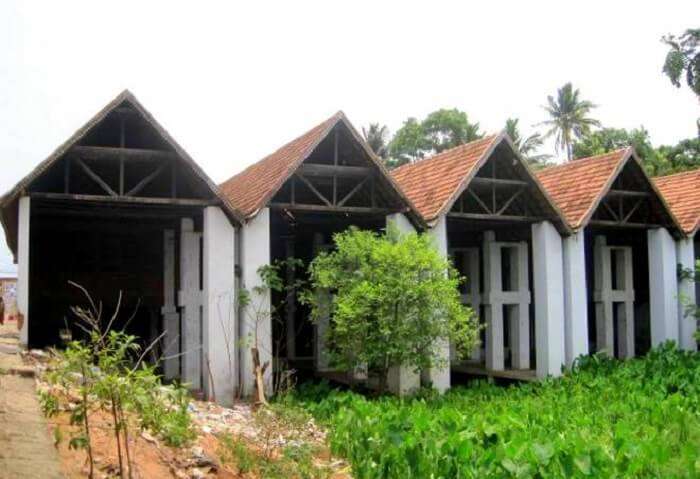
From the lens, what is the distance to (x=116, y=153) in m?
13.0

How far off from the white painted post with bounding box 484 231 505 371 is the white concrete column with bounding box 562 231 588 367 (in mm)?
1807

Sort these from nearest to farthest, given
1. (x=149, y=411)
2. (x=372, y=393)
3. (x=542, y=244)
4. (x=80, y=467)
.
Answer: (x=149, y=411)
(x=80, y=467)
(x=372, y=393)
(x=542, y=244)

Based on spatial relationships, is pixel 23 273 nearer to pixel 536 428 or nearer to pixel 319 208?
pixel 319 208

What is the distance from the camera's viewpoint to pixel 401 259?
520 inches

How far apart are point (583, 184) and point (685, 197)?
365 centimetres

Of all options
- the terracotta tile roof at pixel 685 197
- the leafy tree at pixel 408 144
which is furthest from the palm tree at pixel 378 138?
the terracotta tile roof at pixel 685 197

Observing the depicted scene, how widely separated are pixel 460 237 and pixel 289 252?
4.43m

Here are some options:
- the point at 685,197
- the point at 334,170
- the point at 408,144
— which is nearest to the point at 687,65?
the point at 685,197

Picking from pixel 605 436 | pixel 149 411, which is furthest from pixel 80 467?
pixel 605 436

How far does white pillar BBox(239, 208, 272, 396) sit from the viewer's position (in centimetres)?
1386

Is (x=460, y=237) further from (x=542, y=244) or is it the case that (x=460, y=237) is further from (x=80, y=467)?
(x=80, y=467)

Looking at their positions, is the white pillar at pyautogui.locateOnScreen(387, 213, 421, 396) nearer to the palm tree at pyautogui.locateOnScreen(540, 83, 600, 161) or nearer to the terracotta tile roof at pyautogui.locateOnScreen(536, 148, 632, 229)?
the terracotta tile roof at pyautogui.locateOnScreen(536, 148, 632, 229)

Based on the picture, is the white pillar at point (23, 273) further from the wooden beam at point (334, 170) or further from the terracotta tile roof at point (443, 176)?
the terracotta tile roof at point (443, 176)

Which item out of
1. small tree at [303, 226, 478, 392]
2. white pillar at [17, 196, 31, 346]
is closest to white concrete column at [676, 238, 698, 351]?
small tree at [303, 226, 478, 392]
